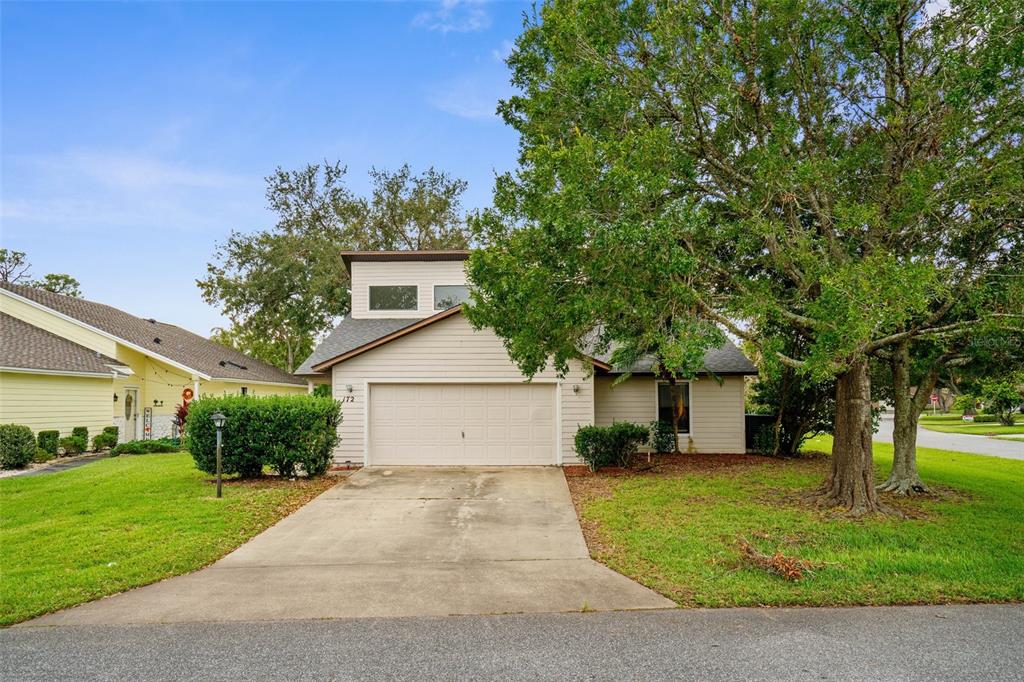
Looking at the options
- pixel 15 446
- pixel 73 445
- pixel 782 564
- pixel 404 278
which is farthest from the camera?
pixel 404 278

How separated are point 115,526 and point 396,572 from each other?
180 inches

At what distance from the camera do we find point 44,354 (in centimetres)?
1611

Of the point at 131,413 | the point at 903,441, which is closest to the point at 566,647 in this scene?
the point at 903,441

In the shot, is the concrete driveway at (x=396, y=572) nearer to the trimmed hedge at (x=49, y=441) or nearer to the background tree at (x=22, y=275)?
the trimmed hedge at (x=49, y=441)

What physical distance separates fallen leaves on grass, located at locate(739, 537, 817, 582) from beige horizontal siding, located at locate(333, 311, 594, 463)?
765 cm

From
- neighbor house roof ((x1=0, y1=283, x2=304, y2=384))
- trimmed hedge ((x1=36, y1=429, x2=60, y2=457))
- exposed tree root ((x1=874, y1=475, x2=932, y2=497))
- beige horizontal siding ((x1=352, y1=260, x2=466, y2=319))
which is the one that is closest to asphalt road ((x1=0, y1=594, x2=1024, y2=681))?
exposed tree root ((x1=874, y1=475, x2=932, y2=497))

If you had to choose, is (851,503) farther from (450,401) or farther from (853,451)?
(450,401)

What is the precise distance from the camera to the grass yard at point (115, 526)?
214 inches

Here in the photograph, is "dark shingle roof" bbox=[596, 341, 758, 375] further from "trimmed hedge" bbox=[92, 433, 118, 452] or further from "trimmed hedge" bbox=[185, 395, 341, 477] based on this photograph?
"trimmed hedge" bbox=[92, 433, 118, 452]

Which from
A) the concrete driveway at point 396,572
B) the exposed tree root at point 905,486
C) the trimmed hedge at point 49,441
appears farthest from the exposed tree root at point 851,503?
the trimmed hedge at point 49,441

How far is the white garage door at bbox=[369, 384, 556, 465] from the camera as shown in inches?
540

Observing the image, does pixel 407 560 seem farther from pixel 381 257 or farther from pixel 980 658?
pixel 381 257

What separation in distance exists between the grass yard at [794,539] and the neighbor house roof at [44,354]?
14562 mm

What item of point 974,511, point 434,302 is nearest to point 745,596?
point 974,511
